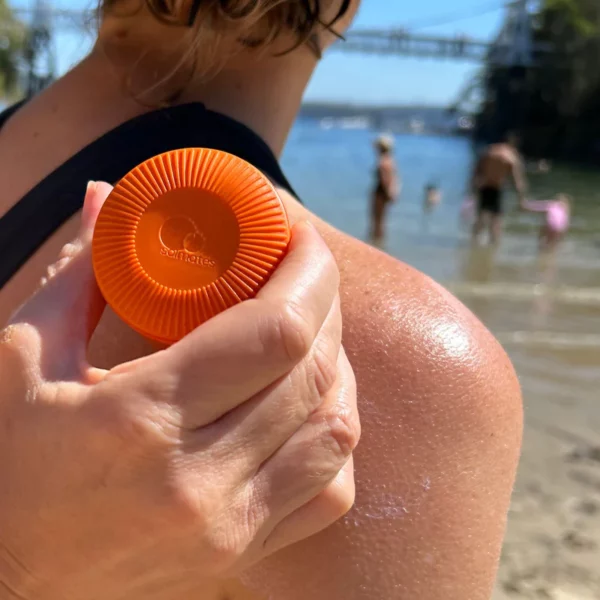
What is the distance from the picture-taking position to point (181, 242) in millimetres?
586

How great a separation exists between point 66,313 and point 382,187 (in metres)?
10.1

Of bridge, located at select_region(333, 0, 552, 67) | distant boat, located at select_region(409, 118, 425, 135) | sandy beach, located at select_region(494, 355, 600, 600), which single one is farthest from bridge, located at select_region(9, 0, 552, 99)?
Result: distant boat, located at select_region(409, 118, 425, 135)

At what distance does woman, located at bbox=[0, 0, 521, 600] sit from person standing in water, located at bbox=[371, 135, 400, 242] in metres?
9.77

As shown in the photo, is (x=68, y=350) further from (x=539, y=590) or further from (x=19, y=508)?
(x=539, y=590)

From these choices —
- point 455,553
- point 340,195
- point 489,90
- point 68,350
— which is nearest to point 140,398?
point 68,350

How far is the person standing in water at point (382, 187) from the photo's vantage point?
10.6 m

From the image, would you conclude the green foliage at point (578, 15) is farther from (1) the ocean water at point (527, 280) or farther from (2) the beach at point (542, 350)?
(2) the beach at point (542, 350)

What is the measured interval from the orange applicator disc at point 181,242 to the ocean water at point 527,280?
4.26 m

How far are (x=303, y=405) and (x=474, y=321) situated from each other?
34cm

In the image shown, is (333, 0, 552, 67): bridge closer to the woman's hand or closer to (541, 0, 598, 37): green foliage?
(541, 0, 598, 37): green foliage

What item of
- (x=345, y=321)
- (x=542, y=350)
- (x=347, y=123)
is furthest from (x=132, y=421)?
(x=347, y=123)

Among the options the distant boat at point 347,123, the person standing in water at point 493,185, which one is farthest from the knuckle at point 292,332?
the distant boat at point 347,123

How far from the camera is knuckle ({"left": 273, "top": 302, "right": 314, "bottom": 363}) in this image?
0.57m

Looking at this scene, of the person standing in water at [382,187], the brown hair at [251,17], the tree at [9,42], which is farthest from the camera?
the tree at [9,42]
